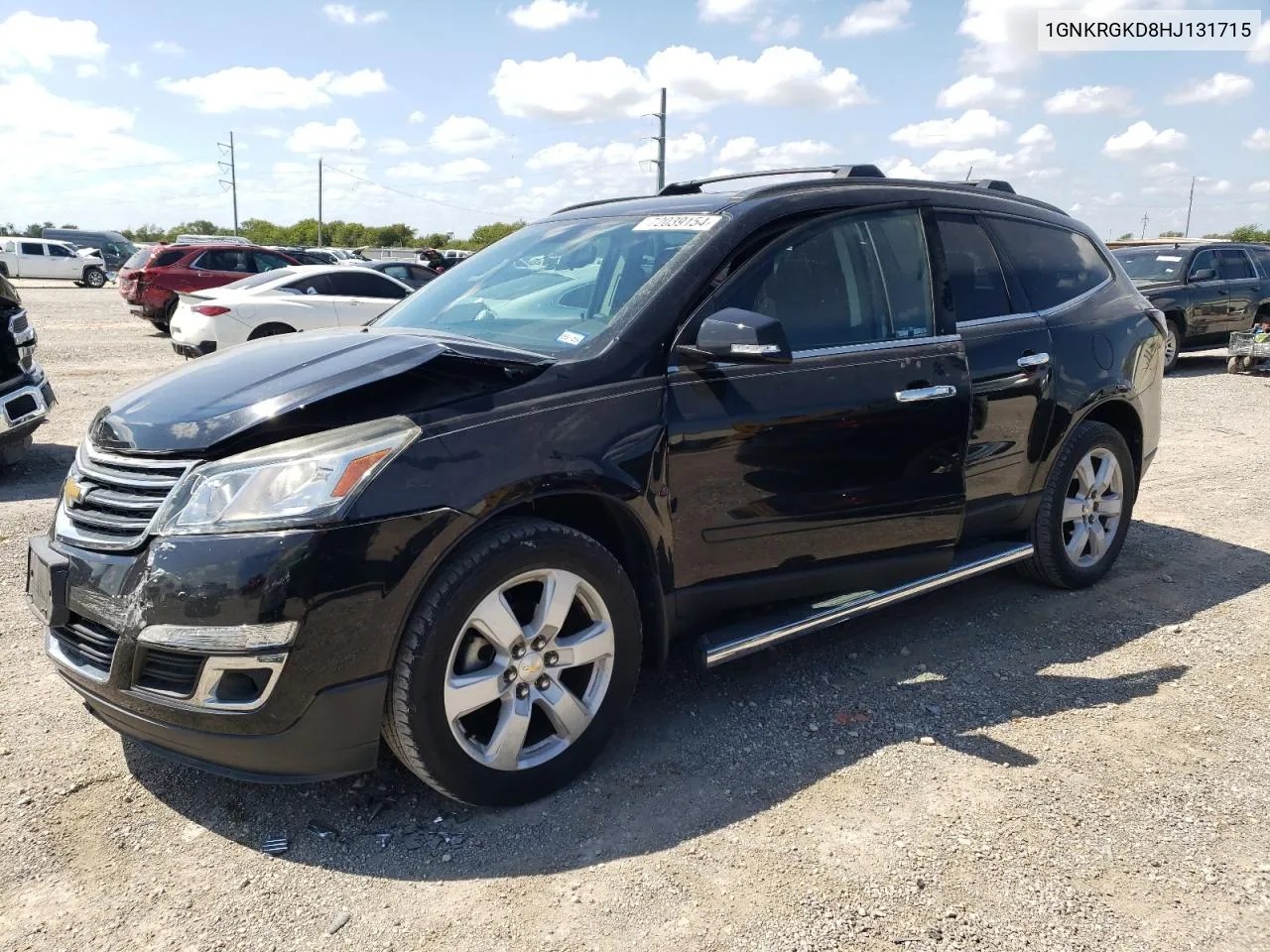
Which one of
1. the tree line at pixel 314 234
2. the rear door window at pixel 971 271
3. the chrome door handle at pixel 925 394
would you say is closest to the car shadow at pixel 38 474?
the chrome door handle at pixel 925 394

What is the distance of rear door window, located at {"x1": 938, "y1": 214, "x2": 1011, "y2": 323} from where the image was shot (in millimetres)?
3898

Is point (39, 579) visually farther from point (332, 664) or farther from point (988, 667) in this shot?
point (988, 667)

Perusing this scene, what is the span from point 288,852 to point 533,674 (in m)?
0.82

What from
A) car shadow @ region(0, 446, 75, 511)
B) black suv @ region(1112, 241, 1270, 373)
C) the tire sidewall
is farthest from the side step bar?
black suv @ region(1112, 241, 1270, 373)

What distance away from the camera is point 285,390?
2635 mm

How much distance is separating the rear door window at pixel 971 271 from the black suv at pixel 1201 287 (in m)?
11.0

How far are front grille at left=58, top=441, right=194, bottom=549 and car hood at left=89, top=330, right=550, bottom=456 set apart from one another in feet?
0.14

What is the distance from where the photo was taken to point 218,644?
2326 mm

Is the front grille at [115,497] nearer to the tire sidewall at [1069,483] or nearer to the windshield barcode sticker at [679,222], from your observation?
the windshield barcode sticker at [679,222]

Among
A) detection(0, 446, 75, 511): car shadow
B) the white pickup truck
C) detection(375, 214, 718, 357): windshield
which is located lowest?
detection(0, 446, 75, 511): car shadow

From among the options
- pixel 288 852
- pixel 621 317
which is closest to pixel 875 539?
pixel 621 317

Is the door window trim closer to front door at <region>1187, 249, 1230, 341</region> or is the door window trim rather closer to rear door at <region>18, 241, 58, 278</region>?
front door at <region>1187, 249, 1230, 341</region>

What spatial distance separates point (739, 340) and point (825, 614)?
3.52 feet

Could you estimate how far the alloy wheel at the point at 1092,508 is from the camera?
4484mm
